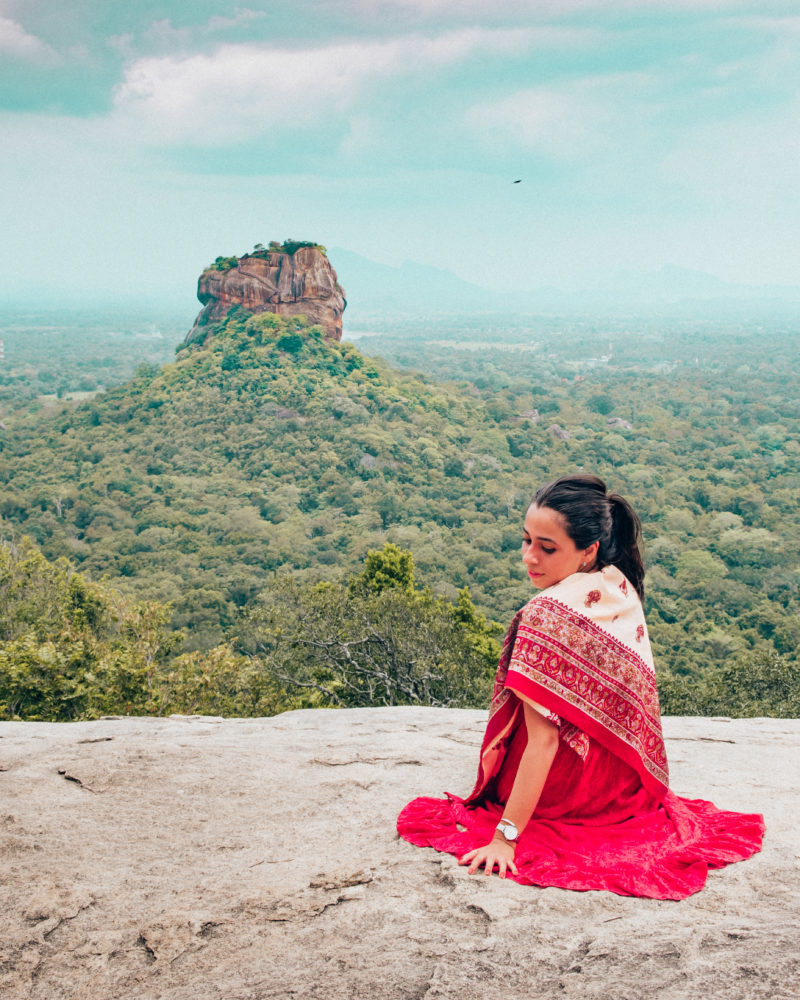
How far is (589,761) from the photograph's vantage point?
9.22 feet

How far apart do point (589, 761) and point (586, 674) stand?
1.19ft

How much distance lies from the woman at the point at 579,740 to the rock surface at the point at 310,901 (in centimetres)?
16

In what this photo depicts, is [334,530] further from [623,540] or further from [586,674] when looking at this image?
[586,674]

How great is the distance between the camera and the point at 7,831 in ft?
9.44

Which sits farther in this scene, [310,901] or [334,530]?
[334,530]

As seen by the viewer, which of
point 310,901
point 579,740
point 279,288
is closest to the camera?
point 310,901

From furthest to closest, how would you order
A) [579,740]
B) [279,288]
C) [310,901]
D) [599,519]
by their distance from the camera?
[279,288] → [599,519] → [579,740] → [310,901]

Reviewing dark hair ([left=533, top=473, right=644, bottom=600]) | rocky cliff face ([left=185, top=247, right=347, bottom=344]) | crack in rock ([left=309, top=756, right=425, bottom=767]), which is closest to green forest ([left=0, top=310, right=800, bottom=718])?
rocky cliff face ([left=185, top=247, right=347, bottom=344])

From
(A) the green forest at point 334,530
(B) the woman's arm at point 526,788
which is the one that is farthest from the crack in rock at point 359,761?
(A) the green forest at point 334,530

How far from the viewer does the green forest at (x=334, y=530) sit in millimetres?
12773

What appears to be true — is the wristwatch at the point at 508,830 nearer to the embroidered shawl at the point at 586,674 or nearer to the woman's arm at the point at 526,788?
the woman's arm at the point at 526,788

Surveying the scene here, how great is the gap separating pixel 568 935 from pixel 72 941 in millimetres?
1544

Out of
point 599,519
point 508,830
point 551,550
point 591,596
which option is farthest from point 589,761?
point 599,519

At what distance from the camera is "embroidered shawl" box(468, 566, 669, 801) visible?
2.72 metres
